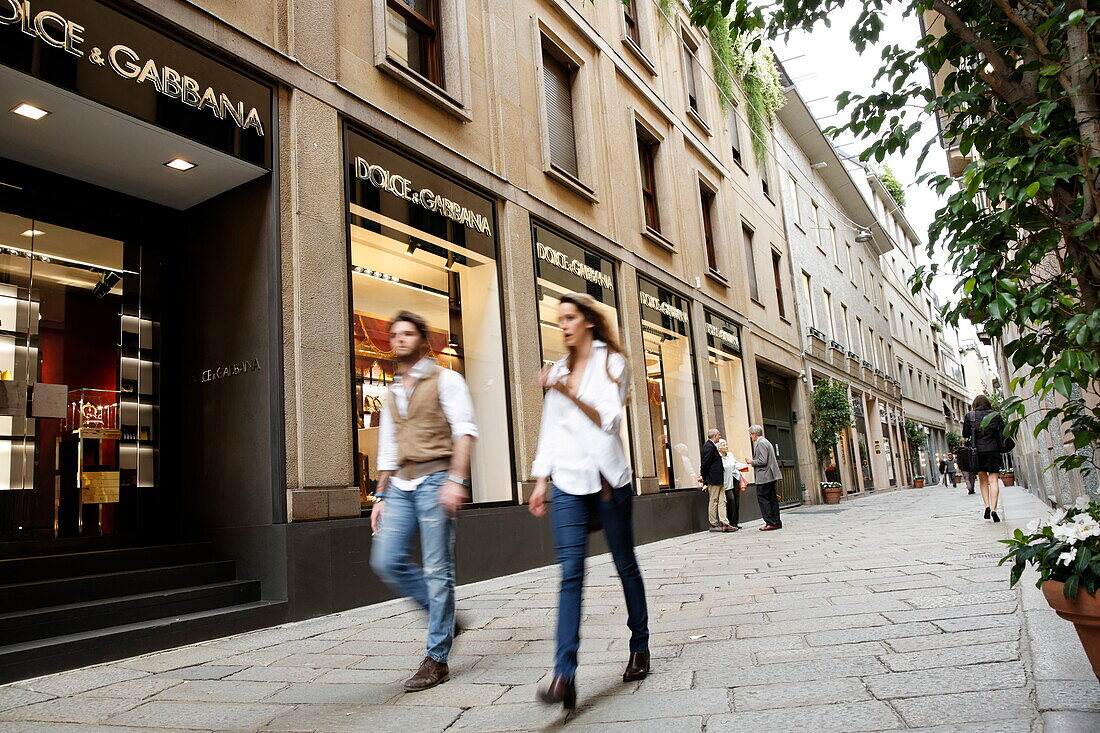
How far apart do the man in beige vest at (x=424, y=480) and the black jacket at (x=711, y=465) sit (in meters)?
9.66

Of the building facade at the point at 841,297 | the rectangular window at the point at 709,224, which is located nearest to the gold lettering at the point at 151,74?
the rectangular window at the point at 709,224

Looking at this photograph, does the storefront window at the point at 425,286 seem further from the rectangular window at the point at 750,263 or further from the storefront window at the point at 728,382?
the rectangular window at the point at 750,263

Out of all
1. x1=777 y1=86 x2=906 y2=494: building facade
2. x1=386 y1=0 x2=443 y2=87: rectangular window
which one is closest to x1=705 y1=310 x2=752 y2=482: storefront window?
x1=777 y1=86 x2=906 y2=494: building facade

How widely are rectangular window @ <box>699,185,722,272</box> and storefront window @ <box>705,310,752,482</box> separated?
1453 millimetres

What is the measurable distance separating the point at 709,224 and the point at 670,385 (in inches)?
216

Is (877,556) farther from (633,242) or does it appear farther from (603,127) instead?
(603,127)

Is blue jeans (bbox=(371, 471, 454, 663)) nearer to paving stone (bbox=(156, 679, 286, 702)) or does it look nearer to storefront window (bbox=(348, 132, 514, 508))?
paving stone (bbox=(156, 679, 286, 702))

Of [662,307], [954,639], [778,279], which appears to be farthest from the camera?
[778,279]

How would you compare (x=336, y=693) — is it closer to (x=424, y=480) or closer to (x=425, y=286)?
(x=424, y=480)

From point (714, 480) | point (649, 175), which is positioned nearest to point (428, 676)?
point (714, 480)

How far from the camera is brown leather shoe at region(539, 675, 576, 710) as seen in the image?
10.6 feet

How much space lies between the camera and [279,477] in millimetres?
6383

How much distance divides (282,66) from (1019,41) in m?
5.67

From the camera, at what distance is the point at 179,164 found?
6.59 meters
